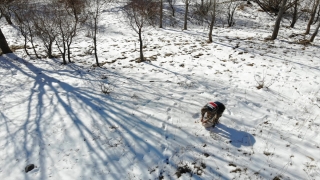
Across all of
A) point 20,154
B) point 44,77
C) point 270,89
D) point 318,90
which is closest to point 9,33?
point 44,77

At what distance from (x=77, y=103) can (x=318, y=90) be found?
9167 mm

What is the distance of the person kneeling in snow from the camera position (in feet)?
18.9

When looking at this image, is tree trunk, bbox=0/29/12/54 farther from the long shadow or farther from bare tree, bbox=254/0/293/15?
bare tree, bbox=254/0/293/15

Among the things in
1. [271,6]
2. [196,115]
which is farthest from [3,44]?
[271,6]

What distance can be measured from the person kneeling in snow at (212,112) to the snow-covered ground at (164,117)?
22 cm

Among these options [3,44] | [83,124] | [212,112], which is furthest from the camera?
[3,44]

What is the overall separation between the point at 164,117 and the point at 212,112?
1696 millimetres

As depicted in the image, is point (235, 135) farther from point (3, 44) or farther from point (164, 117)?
point (3, 44)

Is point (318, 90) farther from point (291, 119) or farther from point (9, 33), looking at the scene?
point (9, 33)

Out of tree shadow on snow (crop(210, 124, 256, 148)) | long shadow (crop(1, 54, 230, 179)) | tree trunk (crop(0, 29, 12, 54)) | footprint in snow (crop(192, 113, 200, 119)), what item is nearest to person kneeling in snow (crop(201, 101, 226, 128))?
tree shadow on snow (crop(210, 124, 256, 148))

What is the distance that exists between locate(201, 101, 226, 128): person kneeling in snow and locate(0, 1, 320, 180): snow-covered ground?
0.73 feet

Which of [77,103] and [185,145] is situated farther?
[77,103]

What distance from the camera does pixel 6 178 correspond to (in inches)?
194

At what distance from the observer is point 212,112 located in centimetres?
576
